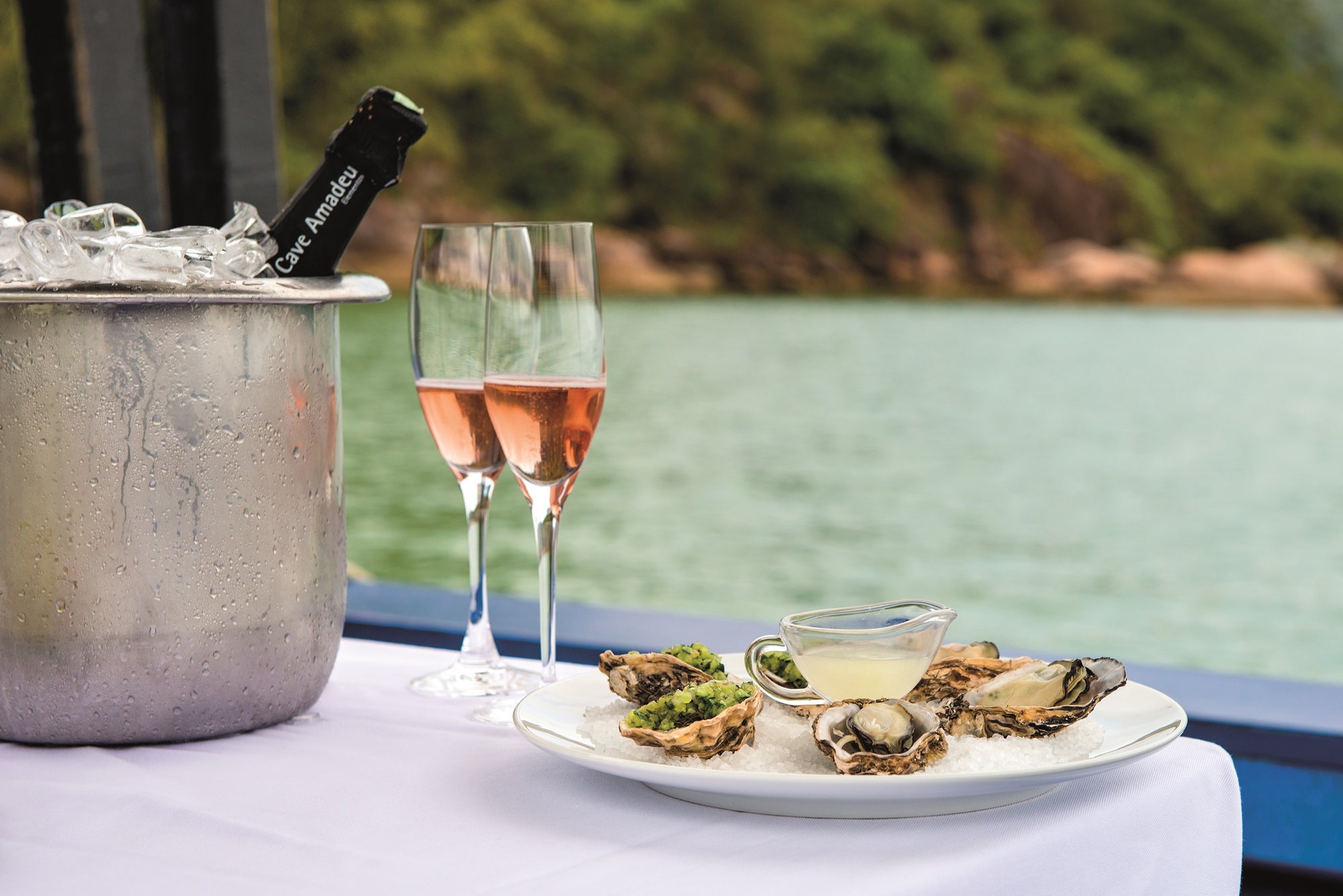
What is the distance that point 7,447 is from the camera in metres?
0.71

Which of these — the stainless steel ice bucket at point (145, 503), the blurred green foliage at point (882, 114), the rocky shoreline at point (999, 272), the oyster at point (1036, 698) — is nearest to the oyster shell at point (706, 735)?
the oyster at point (1036, 698)

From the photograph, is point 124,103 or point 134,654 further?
point 124,103

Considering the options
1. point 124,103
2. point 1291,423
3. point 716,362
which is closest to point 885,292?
point 716,362

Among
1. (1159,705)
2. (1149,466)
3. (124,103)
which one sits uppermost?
(124,103)

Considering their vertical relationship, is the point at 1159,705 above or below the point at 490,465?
below

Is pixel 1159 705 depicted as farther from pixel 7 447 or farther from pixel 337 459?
pixel 7 447

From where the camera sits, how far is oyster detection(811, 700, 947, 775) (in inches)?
23.3

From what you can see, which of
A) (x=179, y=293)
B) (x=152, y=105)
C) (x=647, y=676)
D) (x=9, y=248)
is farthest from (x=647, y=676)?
(x=152, y=105)

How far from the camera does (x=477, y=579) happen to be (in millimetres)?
888

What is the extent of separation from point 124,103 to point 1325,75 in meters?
29.9

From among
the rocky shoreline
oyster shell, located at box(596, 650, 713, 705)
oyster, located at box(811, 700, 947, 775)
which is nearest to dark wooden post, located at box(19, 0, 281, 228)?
oyster shell, located at box(596, 650, 713, 705)

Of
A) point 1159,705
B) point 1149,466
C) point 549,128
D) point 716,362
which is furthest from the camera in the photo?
point 549,128

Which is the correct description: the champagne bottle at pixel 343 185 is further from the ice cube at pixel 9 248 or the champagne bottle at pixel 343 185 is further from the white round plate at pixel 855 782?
the white round plate at pixel 855 782

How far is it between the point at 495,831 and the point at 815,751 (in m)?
0.16
